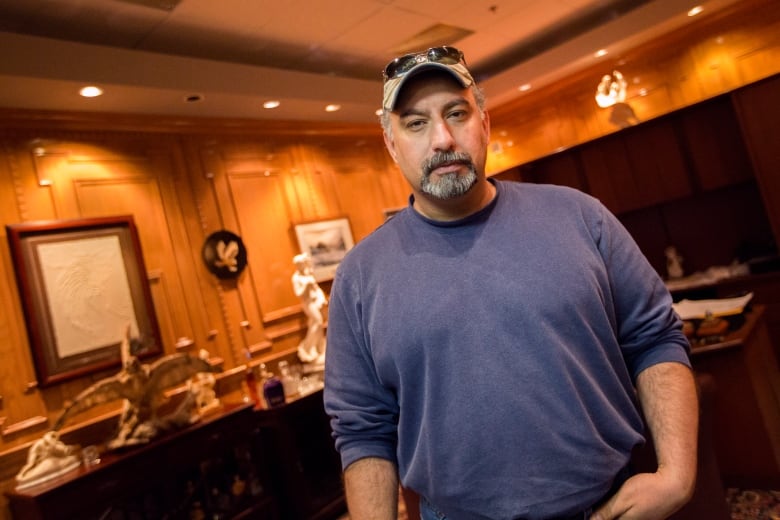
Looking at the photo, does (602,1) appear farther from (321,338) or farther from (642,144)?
(321,338)

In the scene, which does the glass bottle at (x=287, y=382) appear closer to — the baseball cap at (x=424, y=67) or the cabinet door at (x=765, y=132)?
the baseball cap at (x=424, y=67)

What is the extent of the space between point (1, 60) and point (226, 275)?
1779mm

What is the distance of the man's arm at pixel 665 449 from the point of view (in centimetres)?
95

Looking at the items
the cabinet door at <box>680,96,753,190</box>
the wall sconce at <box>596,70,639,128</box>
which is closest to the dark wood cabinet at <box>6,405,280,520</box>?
the cabinet door at <box>680,96,753,190</box>

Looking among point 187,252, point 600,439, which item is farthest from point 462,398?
point 187,252

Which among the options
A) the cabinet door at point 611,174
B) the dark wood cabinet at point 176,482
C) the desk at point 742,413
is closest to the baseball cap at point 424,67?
the desk at point 742,413

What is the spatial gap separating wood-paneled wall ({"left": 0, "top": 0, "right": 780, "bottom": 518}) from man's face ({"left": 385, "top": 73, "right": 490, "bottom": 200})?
2690 mm

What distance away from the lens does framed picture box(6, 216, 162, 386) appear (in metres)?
2.86

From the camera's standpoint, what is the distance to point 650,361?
3.56 feet

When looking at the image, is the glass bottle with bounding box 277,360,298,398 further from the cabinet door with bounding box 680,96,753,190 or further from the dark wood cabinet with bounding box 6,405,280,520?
the cabinet door with bounding box 680,96,753,190

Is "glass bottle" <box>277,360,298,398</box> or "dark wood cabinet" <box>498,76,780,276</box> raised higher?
"dark wood cabinet" <box>498,76,780,276</box>

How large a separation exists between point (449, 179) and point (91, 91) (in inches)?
108

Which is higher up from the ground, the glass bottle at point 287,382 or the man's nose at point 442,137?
the man's nose at point 442,137

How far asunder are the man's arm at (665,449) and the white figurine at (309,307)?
122 inches
